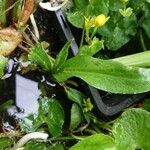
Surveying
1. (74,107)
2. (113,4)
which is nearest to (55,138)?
(74,107)

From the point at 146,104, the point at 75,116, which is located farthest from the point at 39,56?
the point at 146,104

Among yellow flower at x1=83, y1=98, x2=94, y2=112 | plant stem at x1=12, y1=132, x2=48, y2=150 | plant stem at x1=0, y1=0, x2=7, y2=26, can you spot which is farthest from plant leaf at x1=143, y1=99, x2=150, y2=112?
plant stem at x1=0, y1=0, x2=7, y2=26

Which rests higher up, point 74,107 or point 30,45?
point 30,45

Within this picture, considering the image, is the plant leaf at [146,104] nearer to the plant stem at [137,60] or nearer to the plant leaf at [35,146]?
the plant stem at [137,60]

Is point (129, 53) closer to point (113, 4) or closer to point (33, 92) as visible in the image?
point (113, 4)

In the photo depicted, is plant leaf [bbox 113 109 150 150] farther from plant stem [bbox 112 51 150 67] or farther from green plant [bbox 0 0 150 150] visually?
plant stem [bbox 112 51 150 67]

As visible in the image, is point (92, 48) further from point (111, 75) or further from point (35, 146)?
point (35, 146)
